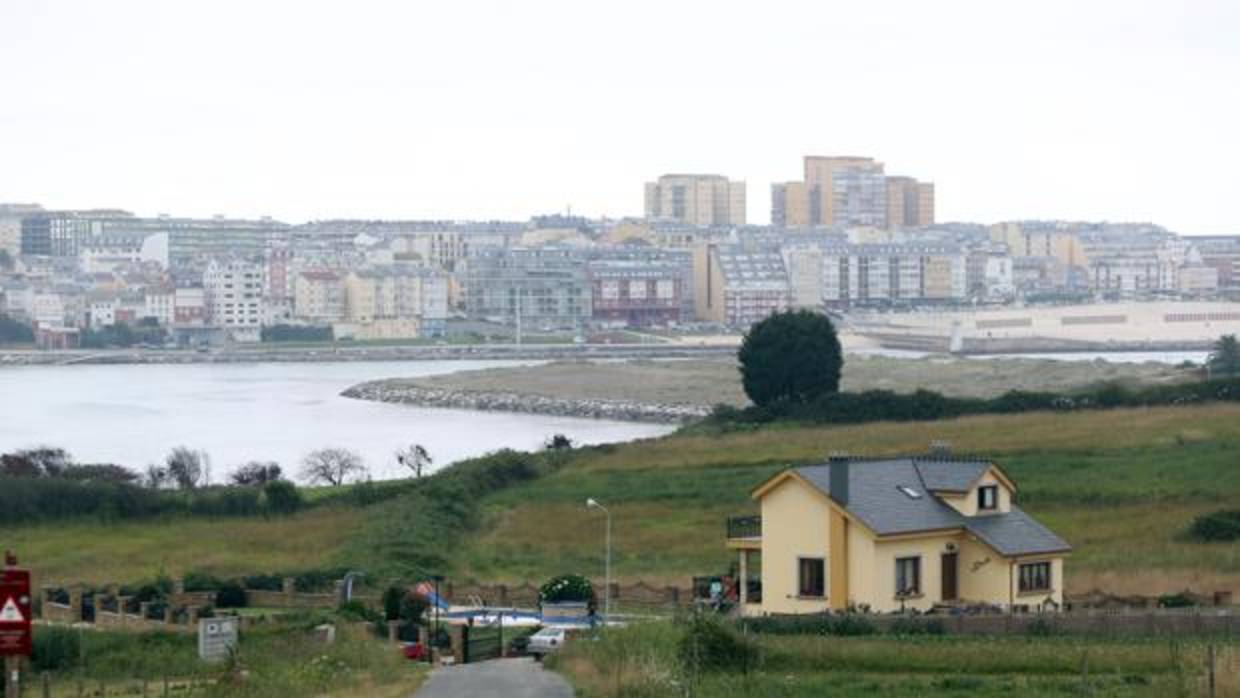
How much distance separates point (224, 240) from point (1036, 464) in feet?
368

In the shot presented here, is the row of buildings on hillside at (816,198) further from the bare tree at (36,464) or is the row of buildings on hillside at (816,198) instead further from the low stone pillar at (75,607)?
the low stone pillar at (75,607)

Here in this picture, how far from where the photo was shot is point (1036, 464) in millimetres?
25344

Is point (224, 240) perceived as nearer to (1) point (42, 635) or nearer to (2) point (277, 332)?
(2) point (277, 332)

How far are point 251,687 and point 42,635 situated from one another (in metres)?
5.14

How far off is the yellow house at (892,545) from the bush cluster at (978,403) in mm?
15241

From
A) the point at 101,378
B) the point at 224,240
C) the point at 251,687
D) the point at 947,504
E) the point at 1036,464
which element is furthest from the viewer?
the point at 224,240

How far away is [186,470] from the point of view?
34438mm

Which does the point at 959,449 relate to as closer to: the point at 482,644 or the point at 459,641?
the point at 482,644

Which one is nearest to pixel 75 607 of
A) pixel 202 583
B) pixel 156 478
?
pixel 202 583

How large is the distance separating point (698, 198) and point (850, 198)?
8573mm

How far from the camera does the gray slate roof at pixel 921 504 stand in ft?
51.3

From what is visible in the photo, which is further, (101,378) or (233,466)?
(101,378)

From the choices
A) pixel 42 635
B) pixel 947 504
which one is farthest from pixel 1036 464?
pixel 42 635

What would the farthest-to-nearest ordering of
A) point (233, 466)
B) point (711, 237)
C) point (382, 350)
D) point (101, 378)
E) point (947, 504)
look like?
point (711, 237), point (382, 350), point (101, 378), point (233, 466), point (947, 504)
